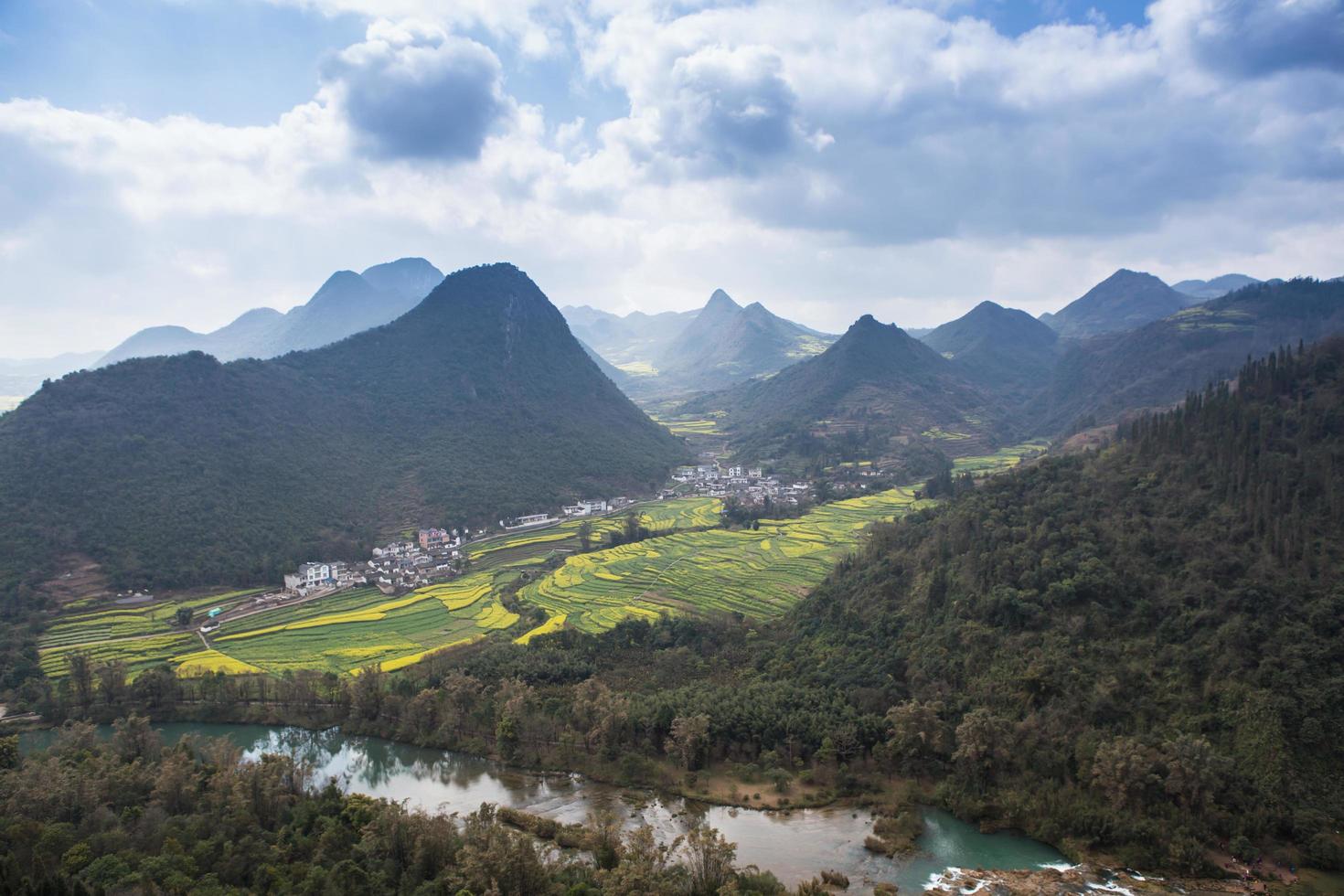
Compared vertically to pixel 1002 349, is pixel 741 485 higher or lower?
lower

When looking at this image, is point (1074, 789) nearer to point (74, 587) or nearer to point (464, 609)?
point (464, 609)

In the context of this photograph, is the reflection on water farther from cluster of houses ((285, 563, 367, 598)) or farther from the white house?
the white house

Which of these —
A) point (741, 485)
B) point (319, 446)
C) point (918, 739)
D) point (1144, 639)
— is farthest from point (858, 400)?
point (918, 739)

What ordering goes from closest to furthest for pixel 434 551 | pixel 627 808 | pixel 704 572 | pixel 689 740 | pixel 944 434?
pixel 627 808
pixel 689 740
pixel 704 572
pixel 434 551
pixel 944 434

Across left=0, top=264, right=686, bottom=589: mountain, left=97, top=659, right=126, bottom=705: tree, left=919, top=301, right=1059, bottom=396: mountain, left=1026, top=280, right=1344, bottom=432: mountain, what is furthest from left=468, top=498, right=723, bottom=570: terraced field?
left=919, top=301, right=1059, bottom=396: mountain

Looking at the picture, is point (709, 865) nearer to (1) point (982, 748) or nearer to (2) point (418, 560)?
(1) point (982, 748)

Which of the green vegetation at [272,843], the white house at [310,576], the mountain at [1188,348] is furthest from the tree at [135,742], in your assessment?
the mountain at [1188,348]

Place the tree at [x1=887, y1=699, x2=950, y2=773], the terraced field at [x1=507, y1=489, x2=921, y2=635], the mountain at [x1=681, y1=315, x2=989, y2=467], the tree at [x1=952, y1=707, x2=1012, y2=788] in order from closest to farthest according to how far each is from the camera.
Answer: the tree at [x1=952, y1=707, x2=1012, y2=788], the tree at [x1=887, y1=699, x2=950, y2=773], the terraced field at [x1=507, y1=489, x2=921, y2=635], the mountain at [x1=681, y1=315, x2=989, y2=467]
